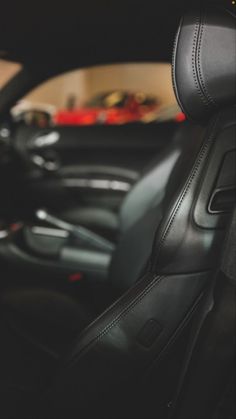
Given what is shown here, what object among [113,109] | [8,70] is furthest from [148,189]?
[113,109]

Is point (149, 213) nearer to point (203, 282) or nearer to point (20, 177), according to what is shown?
point (203, 282)

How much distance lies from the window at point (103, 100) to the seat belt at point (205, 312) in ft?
7.15

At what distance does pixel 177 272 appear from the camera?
100 centimetres

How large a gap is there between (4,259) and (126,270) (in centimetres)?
64

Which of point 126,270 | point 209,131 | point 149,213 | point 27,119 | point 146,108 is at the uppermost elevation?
point 146,108

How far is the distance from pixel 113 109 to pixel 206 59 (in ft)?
18.1

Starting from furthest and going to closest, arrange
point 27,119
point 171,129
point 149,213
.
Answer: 1. point 27,119
2. point 171,129
3. point 149,213

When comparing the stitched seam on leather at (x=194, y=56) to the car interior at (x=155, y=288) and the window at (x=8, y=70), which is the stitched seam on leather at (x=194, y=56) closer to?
the car interior at (x=155, y=288)

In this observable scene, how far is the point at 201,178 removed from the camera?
3.19 feet

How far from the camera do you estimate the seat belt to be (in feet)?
3.05

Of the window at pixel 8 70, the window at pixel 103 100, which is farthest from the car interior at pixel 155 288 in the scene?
the window at pixel 103 100

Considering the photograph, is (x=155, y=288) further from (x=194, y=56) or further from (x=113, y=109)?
(x=113, y=109)

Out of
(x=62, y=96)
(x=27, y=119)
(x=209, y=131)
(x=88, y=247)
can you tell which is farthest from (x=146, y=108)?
(x=209, y=131)

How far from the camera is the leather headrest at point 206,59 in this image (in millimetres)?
919
